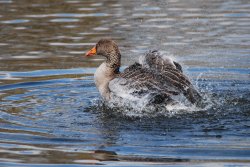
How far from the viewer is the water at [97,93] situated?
29.9ft

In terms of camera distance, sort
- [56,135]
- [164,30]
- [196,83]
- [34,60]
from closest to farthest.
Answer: [56,135] < [196,83] < [34,60] < [164,30]

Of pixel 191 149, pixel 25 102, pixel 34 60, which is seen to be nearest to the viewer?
pixel 191 149

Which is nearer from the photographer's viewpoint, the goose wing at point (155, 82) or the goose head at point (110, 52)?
the goose wing at point (155, 82)

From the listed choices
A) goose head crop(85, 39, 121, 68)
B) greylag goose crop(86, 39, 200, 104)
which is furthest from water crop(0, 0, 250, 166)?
goose head crop(85, 39, 121, 68)

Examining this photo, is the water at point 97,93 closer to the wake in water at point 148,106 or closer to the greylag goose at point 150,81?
the wake in water at point 148,106

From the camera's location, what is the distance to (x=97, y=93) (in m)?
12.9

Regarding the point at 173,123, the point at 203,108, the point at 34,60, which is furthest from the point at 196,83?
the point at 34,60

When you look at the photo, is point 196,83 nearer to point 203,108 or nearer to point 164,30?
point 203,108

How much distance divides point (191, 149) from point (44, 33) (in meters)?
10.2

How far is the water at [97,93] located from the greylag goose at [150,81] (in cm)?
30

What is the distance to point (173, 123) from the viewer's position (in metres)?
10.3

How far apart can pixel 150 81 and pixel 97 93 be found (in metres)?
2.29

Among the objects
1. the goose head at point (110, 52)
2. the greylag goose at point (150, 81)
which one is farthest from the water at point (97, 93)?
the goose head at point (110, 52)

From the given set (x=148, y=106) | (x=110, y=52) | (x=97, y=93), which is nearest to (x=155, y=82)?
(x=148, y=106)
